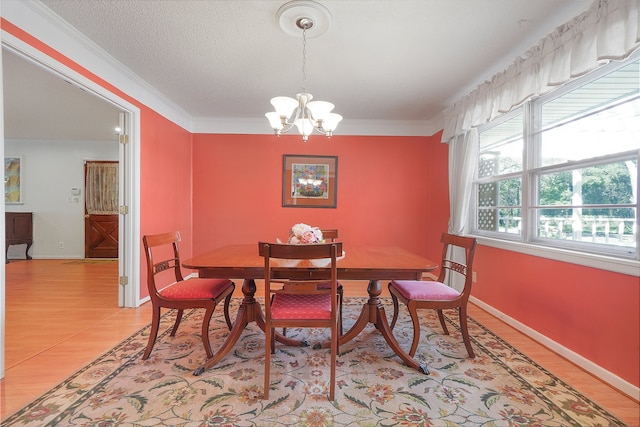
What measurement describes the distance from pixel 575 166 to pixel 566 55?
759mm

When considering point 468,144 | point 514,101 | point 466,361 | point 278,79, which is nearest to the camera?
point 466,361

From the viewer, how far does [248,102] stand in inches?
132

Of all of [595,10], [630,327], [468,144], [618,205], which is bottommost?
[630,327]

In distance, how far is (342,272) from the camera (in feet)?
5.33

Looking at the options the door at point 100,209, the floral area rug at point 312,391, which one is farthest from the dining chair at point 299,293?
the door at point 100,209

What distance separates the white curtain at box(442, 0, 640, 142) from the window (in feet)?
0.73

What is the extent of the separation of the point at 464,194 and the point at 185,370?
10.2 feet

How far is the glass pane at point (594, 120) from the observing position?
5.33 feet

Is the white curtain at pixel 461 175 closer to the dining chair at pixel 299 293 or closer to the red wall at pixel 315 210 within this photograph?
the red wall at pixel 315 210

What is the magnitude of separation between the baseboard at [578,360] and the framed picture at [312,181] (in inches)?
99.9

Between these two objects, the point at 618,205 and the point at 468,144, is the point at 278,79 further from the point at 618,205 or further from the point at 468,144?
the point at 618,205

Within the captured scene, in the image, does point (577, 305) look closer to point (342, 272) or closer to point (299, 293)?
point (342, 272)

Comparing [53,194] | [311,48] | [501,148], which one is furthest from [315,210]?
[53,194]

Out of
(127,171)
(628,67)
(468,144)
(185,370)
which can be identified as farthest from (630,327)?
(127,171)
